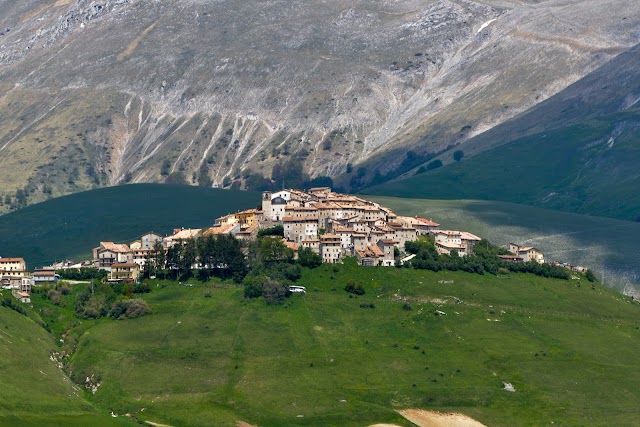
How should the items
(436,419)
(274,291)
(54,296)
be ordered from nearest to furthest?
1. (436,419)
2. (274,291)
3. (54,296)

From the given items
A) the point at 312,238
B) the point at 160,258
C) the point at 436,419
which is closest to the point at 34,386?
the point at 436,419

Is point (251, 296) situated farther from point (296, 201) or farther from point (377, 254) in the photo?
point (296, 201)

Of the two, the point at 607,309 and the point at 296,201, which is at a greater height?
the point at 296,201

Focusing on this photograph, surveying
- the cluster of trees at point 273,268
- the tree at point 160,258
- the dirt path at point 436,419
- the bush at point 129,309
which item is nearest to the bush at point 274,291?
the cluster of trees at point 273,268

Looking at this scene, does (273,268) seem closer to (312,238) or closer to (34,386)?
(312,238)

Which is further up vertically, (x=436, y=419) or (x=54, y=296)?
(x=54, y=296)

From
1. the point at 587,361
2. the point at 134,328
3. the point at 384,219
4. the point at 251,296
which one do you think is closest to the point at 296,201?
the point at 384,219

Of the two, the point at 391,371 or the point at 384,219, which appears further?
the point at 384,219

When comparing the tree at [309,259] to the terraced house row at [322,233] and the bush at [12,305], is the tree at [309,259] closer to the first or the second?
the terraced house row at [322,233]
